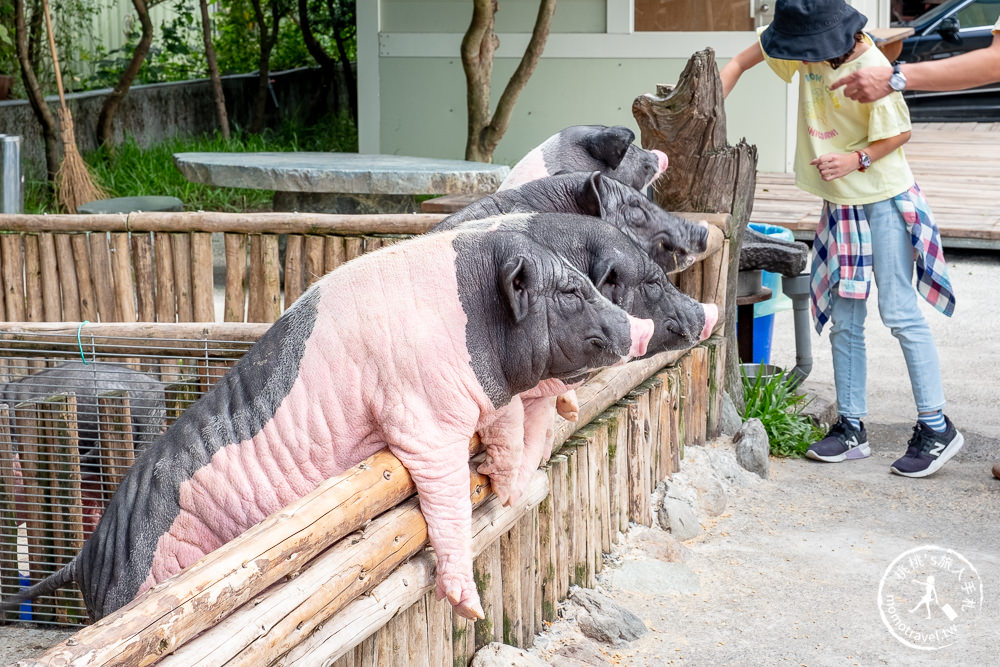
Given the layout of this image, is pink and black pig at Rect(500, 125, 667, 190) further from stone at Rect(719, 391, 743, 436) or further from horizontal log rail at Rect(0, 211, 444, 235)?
stone at Rect(719, 391, 743, 436)

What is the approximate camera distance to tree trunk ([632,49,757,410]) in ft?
15.1

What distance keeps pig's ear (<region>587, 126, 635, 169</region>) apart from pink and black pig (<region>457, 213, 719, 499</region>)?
894 millimetres

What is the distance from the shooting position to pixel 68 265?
16.3 feet

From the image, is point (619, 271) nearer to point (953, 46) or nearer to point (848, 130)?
point (848, 130)

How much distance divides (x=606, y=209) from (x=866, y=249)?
6.94ft

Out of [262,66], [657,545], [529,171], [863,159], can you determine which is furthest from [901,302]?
[262,66]

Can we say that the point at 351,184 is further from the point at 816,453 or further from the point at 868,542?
the point at 868,542

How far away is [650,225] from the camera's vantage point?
3002 mm

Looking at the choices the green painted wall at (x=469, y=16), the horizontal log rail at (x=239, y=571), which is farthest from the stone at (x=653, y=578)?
the green painted wall at (x=469, y=16)

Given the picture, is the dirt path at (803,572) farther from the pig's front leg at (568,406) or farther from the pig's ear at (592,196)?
the pig's ear at (592,196)

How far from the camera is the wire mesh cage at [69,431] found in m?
3.69

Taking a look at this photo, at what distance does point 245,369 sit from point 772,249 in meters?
3.37

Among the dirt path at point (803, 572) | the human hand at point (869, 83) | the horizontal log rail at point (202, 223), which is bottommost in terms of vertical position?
the dirt path at point (803, 572)

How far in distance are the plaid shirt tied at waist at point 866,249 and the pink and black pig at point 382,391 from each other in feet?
8.49
